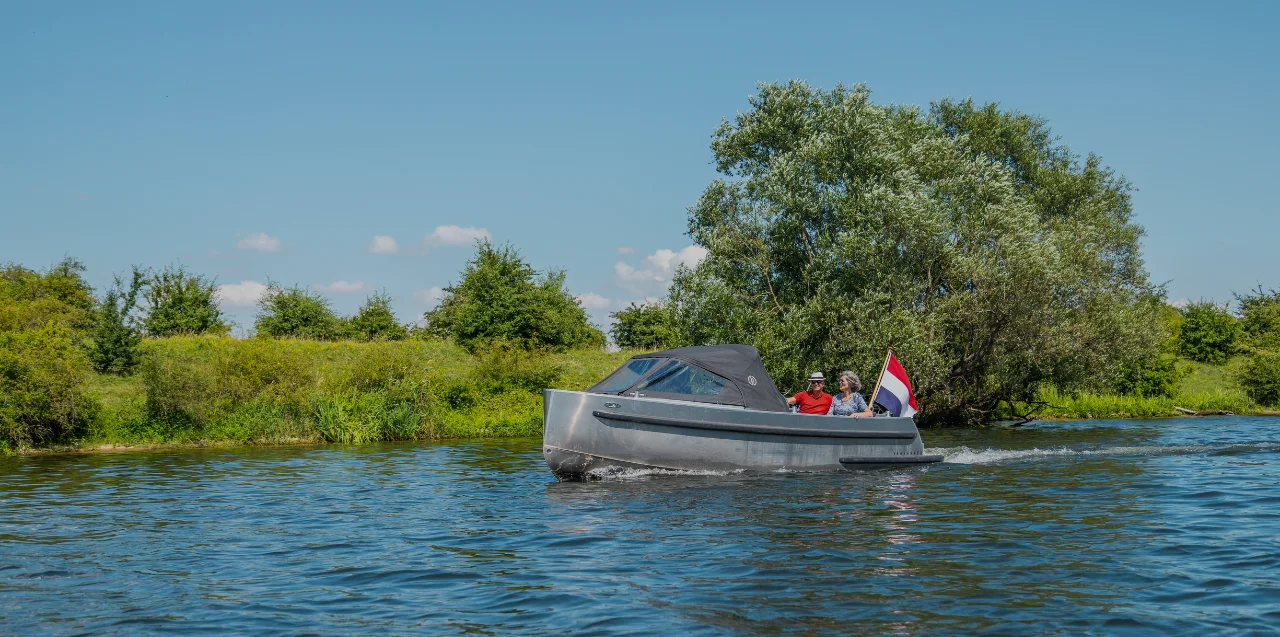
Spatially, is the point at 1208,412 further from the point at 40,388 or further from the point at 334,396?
the point at 40,388

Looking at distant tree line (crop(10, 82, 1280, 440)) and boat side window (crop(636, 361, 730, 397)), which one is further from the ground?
distant tree line (crop(10, 82, 1280, 440))

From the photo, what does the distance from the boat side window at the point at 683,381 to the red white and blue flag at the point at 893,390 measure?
3.85 meters

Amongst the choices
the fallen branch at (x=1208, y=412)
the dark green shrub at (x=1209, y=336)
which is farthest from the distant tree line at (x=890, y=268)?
the dark green shrub at (x=1209, y=336)

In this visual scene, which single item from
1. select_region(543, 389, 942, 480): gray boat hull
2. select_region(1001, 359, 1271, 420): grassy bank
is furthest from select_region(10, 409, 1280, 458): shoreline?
select_region(543, 389, 942, 480): gray boat hull

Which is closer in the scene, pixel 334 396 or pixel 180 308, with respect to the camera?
pixel 334 396

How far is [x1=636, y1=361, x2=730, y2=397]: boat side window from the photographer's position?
15703 mm

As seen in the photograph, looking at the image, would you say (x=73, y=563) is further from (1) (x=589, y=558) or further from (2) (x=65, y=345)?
(2) (x=65, y=345)

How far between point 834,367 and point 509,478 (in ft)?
42.0

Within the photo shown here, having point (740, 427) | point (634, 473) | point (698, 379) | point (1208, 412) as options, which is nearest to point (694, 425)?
point (740, 427)

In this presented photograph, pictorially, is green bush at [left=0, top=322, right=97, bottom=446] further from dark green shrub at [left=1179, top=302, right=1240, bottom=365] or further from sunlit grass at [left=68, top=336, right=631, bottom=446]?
dark green shrub at [left=1179, top=302, right=1240, bottom=365]

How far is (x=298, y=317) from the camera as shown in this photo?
156 feet

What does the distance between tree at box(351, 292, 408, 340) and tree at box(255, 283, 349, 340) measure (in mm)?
1365

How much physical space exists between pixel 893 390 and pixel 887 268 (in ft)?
30.3

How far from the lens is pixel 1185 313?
50.5m
